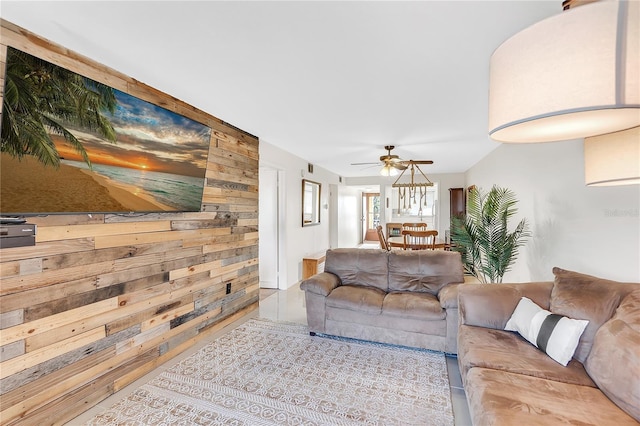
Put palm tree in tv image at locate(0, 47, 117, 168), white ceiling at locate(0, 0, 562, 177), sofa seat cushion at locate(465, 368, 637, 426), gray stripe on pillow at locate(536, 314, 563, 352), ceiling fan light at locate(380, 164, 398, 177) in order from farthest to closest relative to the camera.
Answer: ceiling fan light at locate(380, 164, 398, 177) → gray stripe on pillow at locate(536, 314, 563, 352) → palm tree in tv image at locate(0, 47, 117, 168) → white ceiling at locate(0, 0, 562, 177) → sofa seat cushion at locate(465, 368, 637, 426)

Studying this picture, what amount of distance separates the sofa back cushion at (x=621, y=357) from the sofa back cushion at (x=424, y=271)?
58.9 inches

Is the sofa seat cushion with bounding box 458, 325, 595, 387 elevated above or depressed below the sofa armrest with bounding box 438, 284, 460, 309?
below

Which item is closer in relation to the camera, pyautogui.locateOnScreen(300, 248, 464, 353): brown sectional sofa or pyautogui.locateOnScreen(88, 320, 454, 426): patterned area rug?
pyautogui.locateOnScreen(88, 320, 454, 426): patterned area rug

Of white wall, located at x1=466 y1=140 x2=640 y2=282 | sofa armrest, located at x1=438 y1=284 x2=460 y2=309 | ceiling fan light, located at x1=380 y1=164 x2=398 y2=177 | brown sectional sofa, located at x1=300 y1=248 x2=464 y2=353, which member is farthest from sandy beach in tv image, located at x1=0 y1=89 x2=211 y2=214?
white wall, located at x1=466 y1=140 x2=640 y2=282

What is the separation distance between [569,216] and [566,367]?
1429mm

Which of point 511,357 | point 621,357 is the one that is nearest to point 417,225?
point 511,357

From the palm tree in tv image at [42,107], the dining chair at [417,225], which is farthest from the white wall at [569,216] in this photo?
the palm tree in tv image at [42,107]

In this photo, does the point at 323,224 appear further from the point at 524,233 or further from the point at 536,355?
the point at 536,355

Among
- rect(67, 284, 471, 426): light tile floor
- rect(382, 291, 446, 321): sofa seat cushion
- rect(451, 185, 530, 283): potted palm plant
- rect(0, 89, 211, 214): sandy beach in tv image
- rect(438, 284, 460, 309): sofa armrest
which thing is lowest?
rect(67, 284, 471, 426): light tile floor

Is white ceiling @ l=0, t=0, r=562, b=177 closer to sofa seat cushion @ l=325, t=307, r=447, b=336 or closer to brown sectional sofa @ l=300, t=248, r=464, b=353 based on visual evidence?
brown sectional sofa @ l=300, t=248, r=464, b=353

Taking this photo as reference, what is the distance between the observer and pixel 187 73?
2082mm

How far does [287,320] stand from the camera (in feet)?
11.3

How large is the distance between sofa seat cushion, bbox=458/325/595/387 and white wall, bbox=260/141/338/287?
10.3 ft

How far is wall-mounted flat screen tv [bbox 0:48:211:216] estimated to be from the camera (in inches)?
60.8
